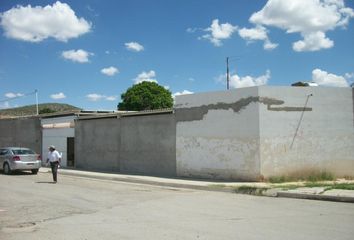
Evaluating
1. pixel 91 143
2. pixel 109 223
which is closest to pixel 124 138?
pixel 91 143

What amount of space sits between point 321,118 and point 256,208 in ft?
29.5

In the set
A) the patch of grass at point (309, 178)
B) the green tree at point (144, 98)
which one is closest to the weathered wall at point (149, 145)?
the patch of grass at point (309, 178)

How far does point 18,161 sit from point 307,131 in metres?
15.7

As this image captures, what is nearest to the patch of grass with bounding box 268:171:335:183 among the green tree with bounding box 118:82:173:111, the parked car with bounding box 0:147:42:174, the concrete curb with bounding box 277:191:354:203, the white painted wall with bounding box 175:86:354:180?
the white painted wall with bounding box 175:86:354:180

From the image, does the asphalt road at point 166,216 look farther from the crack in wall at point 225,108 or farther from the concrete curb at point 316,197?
the crack in wall at point 225,108

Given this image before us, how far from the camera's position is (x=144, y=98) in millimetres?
68812

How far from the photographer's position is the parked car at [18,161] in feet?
82.9

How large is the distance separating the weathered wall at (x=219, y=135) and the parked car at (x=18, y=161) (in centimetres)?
899

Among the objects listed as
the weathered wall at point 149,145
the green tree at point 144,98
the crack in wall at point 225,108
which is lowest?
the weathered wall at point 149,145

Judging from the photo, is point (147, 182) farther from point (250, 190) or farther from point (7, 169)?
point (7, 169)

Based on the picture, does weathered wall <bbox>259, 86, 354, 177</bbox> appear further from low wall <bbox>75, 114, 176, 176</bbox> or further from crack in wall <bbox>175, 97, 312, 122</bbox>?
low wall <bbox>75, 114, 176, 176</bbox>

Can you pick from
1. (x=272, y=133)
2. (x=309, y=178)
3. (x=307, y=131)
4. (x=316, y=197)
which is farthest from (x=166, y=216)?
(x=307, y=131)

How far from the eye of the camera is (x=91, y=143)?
1133 inches

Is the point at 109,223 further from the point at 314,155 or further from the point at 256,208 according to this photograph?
the point at 314,155
